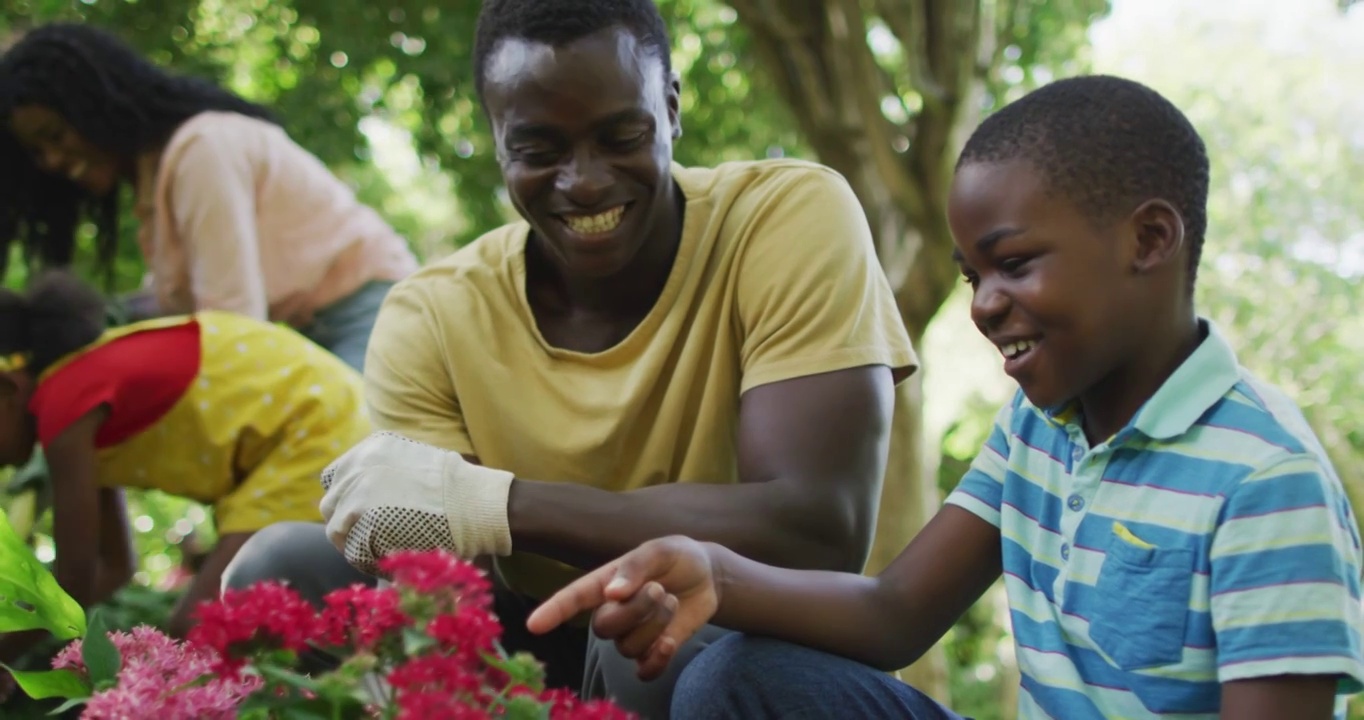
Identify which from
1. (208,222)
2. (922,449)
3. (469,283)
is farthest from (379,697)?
(922,449)

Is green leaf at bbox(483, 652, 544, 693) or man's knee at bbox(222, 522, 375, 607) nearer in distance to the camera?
green leaf at bbox(483, 652, 544, 693)

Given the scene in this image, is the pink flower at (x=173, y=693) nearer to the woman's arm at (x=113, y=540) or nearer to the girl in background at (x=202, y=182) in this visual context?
the girl in background at (x=202, y=182)

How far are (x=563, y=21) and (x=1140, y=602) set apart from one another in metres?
1.14

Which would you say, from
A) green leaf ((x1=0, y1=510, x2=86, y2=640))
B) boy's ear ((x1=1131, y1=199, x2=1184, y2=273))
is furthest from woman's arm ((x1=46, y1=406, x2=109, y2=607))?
boy's ear ((x1=1131, y1=199, x2=1184, y2=273))

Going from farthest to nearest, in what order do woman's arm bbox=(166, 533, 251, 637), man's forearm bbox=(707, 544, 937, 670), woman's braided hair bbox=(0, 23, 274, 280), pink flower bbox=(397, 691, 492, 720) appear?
woman's braided hair bbox=(0, 23, 274, 280) → woman's arm bbox=(166, 533, 251, 637) → man's forearm bbox=(707, 544, 937, 670) → pink flower bbox=(397, 691, 492, 720)

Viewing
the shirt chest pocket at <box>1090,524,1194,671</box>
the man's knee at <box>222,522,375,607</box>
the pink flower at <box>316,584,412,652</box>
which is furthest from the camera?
the man's knee at <box>222,522,375,607</box>

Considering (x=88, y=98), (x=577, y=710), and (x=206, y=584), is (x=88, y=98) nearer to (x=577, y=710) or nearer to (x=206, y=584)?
(x=206, y=584)

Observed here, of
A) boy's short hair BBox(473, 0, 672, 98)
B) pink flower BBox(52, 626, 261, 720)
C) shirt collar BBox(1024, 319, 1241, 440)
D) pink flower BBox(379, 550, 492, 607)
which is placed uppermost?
boy's short hair BBox(473, 0, 672, 98)

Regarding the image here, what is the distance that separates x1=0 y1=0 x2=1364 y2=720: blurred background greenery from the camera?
196 inches

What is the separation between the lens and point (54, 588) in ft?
5.58

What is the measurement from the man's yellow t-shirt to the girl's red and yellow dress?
1.00 m

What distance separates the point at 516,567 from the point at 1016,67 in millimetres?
4361

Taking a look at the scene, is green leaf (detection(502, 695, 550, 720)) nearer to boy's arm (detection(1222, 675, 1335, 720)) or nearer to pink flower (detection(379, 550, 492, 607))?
pink flower (detection(379, 550, 492, 607))

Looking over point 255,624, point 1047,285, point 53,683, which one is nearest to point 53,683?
point 53,683
